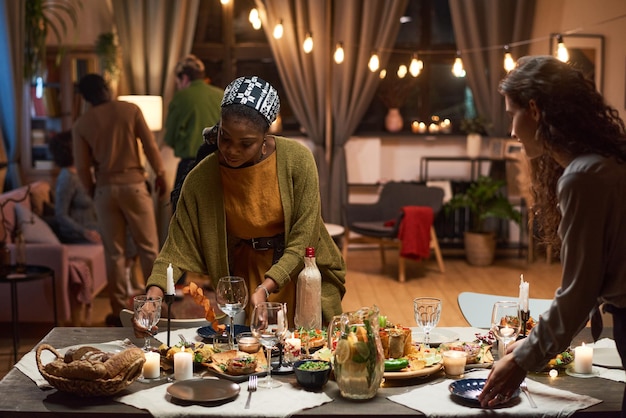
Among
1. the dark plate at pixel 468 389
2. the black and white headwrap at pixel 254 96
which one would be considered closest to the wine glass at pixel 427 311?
the dark plate at pixel 468 389

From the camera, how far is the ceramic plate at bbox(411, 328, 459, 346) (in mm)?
2938

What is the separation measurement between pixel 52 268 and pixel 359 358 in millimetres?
3796

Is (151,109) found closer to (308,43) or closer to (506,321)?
(308,43)

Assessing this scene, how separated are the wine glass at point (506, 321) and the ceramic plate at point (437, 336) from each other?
340mm

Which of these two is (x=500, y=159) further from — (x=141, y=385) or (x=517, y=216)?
(x=141, y=385)

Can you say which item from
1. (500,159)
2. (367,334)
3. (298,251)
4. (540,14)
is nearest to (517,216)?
(500,159)

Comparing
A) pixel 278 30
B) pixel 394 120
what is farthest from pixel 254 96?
pixel 394 120

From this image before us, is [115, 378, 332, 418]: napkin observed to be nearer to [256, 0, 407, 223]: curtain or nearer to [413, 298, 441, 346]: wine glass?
[413, 298, 441, 346]: wine glass

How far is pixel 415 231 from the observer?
7672mm

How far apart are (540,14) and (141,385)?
24.1 feet

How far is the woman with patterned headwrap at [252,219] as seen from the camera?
124 inches

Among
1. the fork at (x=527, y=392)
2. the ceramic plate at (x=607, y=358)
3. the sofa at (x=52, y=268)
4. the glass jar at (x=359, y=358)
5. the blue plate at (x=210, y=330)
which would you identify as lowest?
the sofa at (x=52, y=268)

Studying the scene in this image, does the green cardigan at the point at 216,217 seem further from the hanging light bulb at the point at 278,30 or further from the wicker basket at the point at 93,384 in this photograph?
the hanging light bulb at the point at 278,30

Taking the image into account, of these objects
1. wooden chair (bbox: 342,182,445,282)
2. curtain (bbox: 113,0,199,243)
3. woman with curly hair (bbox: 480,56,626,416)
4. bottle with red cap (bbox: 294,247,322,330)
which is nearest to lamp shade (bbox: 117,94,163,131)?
curtain (bbox: 113,0,199,243)
